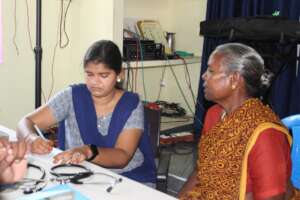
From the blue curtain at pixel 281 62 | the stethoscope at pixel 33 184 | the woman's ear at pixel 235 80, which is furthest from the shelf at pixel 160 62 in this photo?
the stethoscope at pixel 33 184

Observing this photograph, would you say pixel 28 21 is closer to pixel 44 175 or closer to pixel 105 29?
pixel 105 29

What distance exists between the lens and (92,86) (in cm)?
188

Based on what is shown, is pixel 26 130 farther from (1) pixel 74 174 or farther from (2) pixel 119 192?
(2) pixel 119 192

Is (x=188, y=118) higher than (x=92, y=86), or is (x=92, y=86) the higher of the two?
(x=92, y=86)

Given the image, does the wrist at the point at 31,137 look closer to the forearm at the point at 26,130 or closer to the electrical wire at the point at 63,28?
the forearm at the point at 26,130

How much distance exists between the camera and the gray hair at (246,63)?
162 centimetres

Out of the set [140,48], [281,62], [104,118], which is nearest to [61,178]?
[104,118]

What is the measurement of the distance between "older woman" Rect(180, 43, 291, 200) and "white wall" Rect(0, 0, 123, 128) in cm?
170

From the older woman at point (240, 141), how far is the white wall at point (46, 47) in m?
1.70

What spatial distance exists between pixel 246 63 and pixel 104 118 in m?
0.69

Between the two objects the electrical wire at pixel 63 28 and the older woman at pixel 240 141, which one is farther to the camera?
the electrical wire at pixel 63 28

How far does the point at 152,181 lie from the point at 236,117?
539mm

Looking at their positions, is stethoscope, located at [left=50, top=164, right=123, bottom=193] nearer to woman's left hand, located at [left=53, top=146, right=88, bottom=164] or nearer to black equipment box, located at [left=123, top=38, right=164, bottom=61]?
woman's left hand, located at [left=53, top=146, right=88, bottom=164]

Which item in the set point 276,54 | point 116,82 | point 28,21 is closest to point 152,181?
point 116,82
